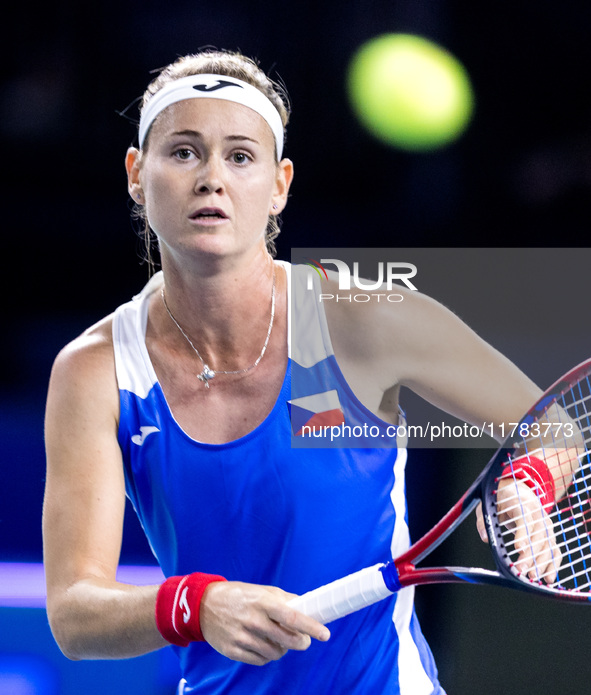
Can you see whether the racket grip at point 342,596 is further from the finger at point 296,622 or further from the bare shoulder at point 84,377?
the bare shoulder at point 84,377

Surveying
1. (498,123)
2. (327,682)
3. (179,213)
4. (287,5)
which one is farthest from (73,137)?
(327,682)

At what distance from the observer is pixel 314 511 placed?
44.6 inches

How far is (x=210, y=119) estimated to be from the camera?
45.3 inches

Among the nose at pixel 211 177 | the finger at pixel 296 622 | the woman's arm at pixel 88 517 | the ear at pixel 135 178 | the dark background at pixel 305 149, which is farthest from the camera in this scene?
the dark background at pixel 305 149

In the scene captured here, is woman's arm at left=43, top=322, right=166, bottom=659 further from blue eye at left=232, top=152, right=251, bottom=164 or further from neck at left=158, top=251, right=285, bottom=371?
blue eye at left=232, top=152, right=251, bottom=164

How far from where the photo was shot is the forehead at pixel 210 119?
1150 mm

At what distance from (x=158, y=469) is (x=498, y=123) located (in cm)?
243

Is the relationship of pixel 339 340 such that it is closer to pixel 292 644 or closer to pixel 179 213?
A: pixel 179 213

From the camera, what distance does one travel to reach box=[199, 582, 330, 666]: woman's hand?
850 mm

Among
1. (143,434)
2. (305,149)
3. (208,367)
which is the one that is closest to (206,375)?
(208,367)

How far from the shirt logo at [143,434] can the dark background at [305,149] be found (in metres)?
1.61

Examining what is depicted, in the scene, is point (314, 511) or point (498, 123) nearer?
point (314, 511)

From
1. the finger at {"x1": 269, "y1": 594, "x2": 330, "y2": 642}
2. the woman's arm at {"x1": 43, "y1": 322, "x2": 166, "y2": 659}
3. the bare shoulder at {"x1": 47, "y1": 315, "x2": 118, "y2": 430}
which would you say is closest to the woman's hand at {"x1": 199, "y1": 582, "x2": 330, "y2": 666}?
the finger at {"x1": 269, "y1": 594, "x2": 330, "y2": 642}

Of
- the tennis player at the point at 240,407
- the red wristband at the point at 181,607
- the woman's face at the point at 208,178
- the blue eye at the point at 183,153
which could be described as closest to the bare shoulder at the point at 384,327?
the tennis player at the point at 240,407
